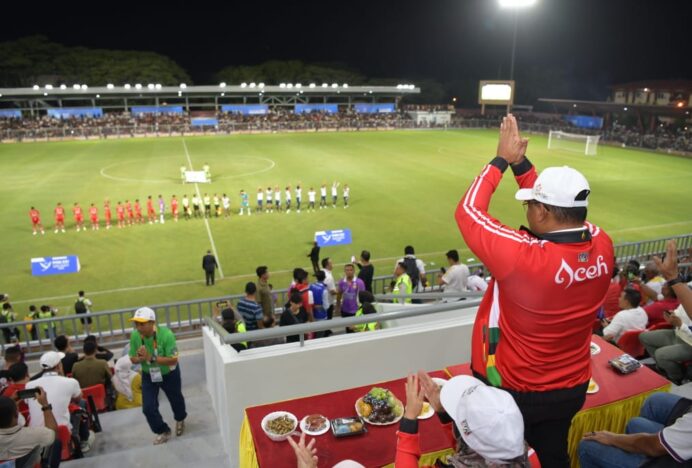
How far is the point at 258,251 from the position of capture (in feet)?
57.6

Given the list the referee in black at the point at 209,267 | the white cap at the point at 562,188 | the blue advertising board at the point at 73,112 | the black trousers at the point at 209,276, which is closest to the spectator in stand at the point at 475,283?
the white cap at the point at 562,188

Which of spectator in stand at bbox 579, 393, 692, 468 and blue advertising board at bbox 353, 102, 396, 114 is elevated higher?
blue advertising board at bbox 353, 102, 396, 114

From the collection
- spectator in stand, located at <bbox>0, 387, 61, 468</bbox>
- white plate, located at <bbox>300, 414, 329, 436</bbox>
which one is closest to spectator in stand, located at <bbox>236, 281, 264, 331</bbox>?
spectator in stand, located at <bbox>0, 387, 61, 468</bbox>

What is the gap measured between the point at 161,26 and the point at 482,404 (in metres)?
133

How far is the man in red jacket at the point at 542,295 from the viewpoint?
2.48m

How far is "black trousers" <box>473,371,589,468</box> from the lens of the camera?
8.95 ft

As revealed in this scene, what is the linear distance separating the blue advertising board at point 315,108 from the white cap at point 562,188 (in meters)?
62.4

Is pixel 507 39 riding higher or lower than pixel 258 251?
higher

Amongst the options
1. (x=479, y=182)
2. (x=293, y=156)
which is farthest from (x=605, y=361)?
(x=293, y=156)

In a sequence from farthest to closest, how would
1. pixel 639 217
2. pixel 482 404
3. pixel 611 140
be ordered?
pixel 611 140, pixel 639 217, pixel 482 404

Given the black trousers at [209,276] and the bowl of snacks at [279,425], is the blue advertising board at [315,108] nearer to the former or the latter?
the black trousers at [209,276]

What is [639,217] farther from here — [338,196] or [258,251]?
[258,251]

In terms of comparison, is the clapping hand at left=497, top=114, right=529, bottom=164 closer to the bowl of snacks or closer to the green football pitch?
the bowl of snacks

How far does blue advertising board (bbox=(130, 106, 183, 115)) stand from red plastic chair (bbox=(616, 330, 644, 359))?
59900 millimetres
